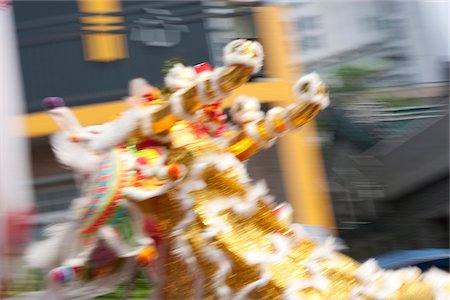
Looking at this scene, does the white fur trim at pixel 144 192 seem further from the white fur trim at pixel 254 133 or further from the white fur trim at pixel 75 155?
the white fur trim at pixel 254 133

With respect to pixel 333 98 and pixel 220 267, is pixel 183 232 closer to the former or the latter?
pixel 220 267

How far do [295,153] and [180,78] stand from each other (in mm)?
3379

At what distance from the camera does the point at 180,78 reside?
7.48ft

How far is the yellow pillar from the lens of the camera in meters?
5.54

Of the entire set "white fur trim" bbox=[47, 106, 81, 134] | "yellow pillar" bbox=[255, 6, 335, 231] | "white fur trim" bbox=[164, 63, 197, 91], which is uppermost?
"white fur trim" bbox=[164, 63, 197, 91]

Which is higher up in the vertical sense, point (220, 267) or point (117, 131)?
point (117, 131)

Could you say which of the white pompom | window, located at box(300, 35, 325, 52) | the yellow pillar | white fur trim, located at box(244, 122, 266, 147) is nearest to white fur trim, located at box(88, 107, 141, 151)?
white fur trim, located at box(244, 122, 266, 147)

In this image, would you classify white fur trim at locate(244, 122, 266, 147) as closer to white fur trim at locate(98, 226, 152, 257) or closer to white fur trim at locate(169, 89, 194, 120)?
white fur trim at locate(169, 89, 194, 120)

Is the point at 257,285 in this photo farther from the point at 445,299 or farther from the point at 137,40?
the point at 137,40

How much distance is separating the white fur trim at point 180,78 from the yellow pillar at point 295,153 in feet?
10.6

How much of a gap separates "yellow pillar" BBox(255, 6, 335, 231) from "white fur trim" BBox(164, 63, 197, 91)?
325cm

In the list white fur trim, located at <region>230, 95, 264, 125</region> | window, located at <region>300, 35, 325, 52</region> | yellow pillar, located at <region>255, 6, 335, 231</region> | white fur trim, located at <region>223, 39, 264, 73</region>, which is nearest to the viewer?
white fur trim, located at <region>223, 39, 264, 73</region>

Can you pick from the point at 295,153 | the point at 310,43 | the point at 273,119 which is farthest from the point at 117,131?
the point at 310,43

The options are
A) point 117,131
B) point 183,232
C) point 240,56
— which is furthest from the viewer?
point 117,131
